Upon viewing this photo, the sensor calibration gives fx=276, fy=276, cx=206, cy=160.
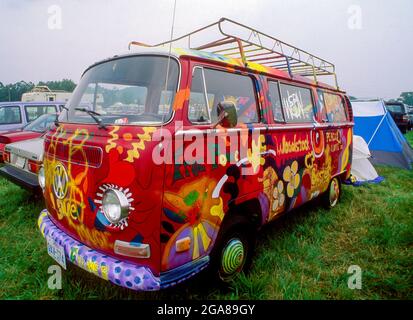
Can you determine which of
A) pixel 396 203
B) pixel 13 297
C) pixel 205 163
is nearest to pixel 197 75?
pixel 205 163

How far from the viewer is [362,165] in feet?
21.9

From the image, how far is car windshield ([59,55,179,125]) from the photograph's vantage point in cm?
207

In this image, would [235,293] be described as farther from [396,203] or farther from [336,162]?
[396,203]

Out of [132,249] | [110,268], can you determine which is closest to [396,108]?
[132,249]

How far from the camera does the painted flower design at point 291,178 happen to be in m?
3.18

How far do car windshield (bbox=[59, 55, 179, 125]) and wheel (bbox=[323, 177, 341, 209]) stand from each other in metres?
3.62

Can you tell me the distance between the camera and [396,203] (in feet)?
16.0

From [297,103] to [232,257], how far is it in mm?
2190

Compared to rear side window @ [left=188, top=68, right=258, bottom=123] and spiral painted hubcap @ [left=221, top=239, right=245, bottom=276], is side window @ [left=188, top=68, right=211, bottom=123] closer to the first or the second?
rear side window @ [left=188, top=68, right=258, bottom=123]

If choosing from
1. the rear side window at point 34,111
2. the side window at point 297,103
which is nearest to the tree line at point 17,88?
the rear side window at point 34,111

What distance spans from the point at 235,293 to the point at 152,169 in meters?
1.52

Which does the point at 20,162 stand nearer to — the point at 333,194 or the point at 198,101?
the point at 198,101

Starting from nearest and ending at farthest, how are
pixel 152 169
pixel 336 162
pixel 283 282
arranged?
pixel 152 169 → pixel 283 282 → pixel 336 162

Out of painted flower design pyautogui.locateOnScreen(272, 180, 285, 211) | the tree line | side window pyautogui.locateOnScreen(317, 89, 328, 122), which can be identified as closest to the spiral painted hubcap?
painted flower design pyautogui.locateOnScreen(272, 180, 285, 211)
